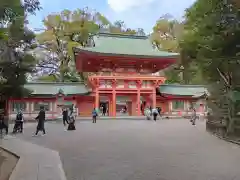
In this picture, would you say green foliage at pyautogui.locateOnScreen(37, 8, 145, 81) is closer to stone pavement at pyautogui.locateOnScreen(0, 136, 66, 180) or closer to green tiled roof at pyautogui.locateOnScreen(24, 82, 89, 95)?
green tiled roof at pyautogui.locateOnScreen(24, 82, 89, 95)

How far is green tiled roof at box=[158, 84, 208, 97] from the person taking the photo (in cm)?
3967

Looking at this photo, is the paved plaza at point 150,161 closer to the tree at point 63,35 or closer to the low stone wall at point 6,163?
the low stone wall at point 6,163

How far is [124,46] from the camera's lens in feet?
128

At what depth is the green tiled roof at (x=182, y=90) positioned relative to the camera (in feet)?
130

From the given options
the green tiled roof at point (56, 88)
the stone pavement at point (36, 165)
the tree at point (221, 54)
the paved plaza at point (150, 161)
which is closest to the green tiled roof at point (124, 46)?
the green tiled roof at point (56, 88)

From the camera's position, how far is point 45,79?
2019 inches

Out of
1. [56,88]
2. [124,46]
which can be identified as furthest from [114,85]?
[56,88]

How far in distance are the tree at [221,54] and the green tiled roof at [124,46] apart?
18.0 metres

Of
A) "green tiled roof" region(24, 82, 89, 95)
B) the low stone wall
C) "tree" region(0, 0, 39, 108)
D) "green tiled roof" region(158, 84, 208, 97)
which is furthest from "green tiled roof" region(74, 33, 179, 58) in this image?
the low stone wall

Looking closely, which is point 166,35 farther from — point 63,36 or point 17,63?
point 17,63

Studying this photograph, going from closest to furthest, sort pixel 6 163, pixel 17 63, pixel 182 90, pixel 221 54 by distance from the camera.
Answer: pixel 6 163
pixel 221 54
pixel 17 63
pixel 182 90

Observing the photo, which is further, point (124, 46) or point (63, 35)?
point (63, 35)

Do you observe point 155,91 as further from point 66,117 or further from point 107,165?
point 107,165

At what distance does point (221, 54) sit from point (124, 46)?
25.4 meters
